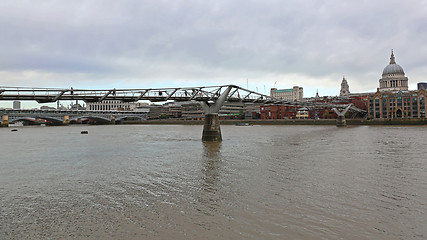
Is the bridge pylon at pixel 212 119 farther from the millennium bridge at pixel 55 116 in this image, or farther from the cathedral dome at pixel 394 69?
the cathedral dome at pixel 394 69

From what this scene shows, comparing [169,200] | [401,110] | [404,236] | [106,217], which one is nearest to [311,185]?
[404,236]

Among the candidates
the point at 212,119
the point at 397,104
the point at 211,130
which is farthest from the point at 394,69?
the point at 211,130

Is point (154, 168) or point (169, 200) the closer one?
point (169, 200)

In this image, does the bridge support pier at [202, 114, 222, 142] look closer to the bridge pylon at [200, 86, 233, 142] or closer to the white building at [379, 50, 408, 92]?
the bridge pylon at [200, 86, 233, 142]

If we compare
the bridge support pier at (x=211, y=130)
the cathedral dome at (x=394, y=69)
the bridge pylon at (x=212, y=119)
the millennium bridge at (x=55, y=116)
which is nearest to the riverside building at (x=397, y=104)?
the cathedral dome at (x=394, y=69)

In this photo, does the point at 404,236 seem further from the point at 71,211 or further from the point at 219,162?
the point at 219,162

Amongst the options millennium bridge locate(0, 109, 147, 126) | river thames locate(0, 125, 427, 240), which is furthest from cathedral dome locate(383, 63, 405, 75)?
river thames locate(0, 125, 427, 240)

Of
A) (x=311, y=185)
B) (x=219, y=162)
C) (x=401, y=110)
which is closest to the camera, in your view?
(x=311, y=185)

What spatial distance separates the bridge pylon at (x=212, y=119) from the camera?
3638cm

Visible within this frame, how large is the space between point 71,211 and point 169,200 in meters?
3.08

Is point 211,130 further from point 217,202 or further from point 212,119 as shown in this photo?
point 217,202

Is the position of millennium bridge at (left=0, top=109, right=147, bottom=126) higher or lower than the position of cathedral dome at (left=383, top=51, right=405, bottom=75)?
lower

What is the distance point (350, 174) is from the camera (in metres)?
14.5

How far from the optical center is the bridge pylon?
3638 cm
